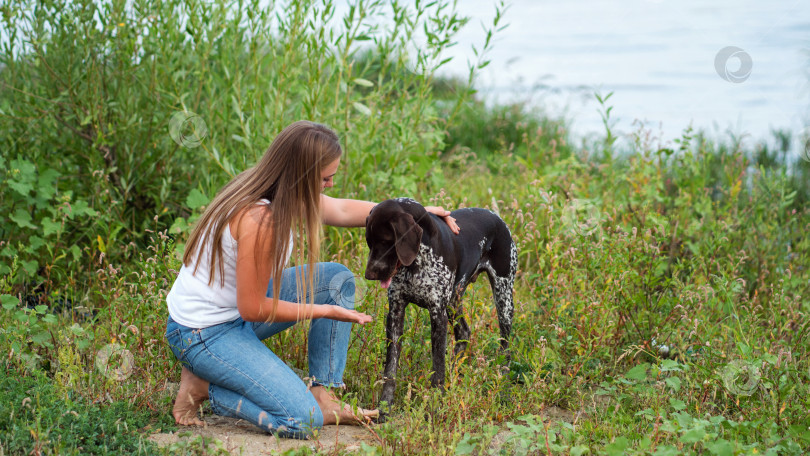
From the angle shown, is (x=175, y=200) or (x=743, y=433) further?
A: (x=175, y=200)

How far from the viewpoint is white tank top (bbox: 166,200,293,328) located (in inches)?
138

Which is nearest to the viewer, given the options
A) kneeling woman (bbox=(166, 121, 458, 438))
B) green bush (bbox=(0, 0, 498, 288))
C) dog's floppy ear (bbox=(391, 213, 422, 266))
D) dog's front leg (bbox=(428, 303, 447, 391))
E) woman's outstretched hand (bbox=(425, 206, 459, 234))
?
dog's floppy ear (bbox=(391, 213, 422, 266))

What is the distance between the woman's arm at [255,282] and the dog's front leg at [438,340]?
0.35 meters

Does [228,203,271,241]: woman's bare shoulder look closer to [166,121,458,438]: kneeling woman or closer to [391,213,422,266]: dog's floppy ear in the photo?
[166,121,458,438]: kneeling woman

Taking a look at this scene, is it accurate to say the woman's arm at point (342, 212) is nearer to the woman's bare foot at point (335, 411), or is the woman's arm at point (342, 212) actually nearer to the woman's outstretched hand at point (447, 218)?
the woman's outstretched hand at point (447, 218)

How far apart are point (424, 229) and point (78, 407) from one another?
5.94ft

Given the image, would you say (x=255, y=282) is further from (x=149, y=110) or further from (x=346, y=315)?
(x=149, y=110)

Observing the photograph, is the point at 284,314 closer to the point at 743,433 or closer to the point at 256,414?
the point at 256,414

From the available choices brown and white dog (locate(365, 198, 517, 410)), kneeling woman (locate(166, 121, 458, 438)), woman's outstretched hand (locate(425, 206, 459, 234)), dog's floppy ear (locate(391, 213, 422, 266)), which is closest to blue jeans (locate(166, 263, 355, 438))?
kneeling woman (locate(166, 121, 458, 438))

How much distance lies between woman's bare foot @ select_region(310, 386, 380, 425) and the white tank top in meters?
0.61

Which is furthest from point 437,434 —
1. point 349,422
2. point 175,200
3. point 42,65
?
point 42,65

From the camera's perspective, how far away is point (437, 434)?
11.0 feet

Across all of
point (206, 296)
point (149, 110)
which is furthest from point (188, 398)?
point (149, 110)

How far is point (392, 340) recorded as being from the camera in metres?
3.61
